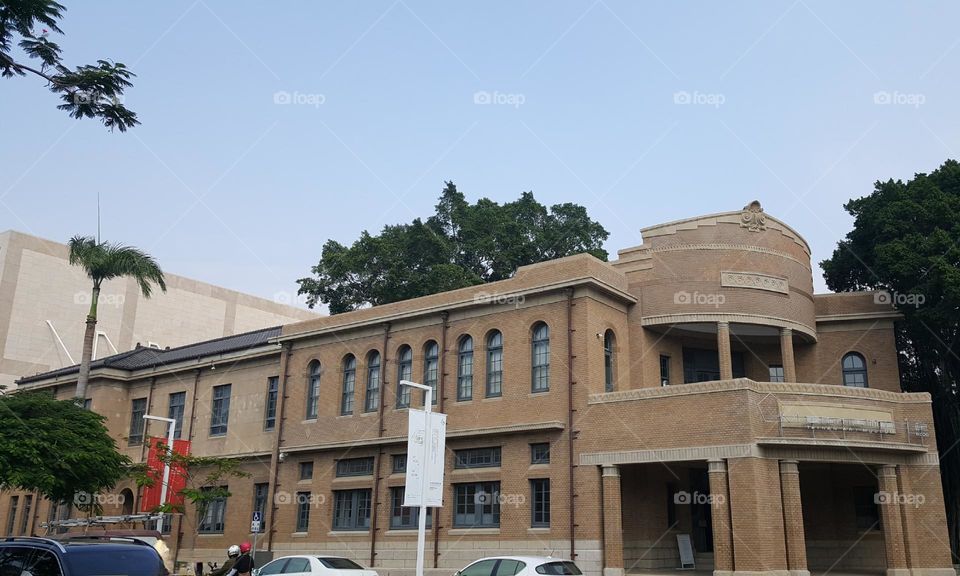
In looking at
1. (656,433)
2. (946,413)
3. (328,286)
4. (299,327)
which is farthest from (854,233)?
→ (328,286)

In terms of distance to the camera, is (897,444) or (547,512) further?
(547,512)

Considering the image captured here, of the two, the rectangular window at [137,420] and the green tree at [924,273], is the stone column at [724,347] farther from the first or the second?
the rectangular window at [137,420]

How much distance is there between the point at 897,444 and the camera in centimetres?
2612

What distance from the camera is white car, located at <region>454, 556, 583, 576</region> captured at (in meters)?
19.9

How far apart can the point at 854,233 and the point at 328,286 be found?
32.7m

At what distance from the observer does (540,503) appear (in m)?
28.4

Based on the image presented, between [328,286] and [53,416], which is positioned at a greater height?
[328,286]

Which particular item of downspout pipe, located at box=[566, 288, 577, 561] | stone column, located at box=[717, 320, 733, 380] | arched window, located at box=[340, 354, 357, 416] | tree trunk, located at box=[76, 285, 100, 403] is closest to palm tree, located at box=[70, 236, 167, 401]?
tree trunk, located at box=[76, 285, 100, 403]

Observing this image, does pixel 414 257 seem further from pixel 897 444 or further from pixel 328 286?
pixel 897 444

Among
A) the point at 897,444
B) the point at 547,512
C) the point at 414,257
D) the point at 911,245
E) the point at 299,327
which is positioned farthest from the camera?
the point at 414,257

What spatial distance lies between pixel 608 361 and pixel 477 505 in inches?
273

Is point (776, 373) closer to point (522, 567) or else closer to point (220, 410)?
point (522, 567)

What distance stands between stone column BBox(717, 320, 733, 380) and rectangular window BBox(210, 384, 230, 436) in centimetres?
2341

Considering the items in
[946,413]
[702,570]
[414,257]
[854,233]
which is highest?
[414,257]
